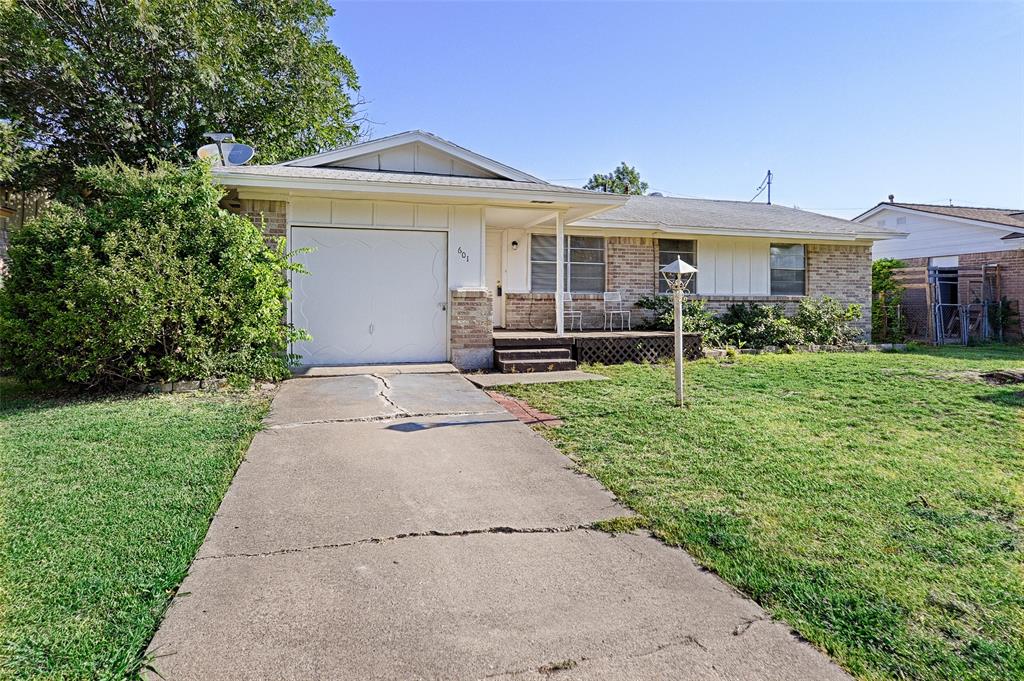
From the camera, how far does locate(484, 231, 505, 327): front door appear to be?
40.7ft

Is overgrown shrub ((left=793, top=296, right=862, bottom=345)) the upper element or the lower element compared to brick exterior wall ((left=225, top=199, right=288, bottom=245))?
lower

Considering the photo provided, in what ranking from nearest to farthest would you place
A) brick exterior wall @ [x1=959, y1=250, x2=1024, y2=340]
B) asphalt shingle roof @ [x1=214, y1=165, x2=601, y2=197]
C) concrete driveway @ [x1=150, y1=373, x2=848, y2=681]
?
concrete driveway @ [x1=150, y1=373, x2=848, y2=681] < asphalt shingle roof @ [x1=214, y1=165, x2=601, y2=197] < brick exterior wall @ [x1=959, y1=250, x2=1024, y2=340]

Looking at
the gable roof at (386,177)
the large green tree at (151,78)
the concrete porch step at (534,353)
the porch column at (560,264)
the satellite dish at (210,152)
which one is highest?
the large green tree at (151,78)

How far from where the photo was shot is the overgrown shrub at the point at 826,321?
1347 cm

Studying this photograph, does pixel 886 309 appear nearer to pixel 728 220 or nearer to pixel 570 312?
pixel 728 220

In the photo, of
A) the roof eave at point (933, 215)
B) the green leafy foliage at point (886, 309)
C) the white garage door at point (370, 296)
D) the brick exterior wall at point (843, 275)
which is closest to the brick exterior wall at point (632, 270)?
the brick exterior wall at point (843, 275)

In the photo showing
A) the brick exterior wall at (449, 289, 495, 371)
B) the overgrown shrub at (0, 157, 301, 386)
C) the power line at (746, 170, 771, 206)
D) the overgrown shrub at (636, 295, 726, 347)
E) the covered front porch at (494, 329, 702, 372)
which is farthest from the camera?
the power line at (746, 170, 771, 206)

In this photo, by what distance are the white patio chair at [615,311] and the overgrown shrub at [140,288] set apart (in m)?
7.33

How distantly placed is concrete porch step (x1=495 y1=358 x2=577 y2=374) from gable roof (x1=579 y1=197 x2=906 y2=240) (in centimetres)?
393

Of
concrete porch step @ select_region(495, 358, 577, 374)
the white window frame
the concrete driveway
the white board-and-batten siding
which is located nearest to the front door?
the white window frame

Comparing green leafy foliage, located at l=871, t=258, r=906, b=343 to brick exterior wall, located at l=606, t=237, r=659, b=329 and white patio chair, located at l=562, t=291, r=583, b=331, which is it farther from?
white patio chair, located at l=562, t=291, r=583, b=331

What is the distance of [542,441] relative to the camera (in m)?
5.32

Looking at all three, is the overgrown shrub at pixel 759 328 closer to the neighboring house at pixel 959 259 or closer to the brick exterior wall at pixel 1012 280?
the neighboring house at pixel 959 259

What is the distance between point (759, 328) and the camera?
505 inches
